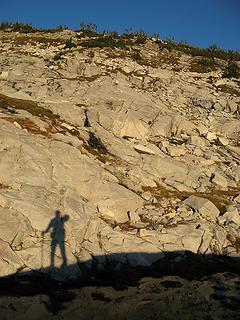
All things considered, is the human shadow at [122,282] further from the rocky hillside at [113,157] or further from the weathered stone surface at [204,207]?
the weathered stone surface at [204,207]

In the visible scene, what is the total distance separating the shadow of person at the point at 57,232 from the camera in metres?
19.7

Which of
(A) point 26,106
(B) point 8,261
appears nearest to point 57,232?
(B) point 8,261

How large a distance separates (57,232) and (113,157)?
987cm

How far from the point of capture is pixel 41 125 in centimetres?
2897

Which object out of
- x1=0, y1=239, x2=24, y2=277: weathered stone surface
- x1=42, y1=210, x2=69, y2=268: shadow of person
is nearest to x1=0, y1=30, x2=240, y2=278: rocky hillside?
x1=0, y1=239, x2=24, y2=277: weathered stone surface

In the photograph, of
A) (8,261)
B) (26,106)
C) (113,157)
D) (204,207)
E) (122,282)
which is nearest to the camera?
(8,261)

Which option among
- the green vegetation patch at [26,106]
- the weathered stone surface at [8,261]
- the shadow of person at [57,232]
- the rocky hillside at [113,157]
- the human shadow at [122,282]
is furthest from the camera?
the green vegetation patch at [26,106]

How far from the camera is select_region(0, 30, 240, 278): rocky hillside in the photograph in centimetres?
2117

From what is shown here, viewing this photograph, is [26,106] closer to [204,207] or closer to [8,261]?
[204,207]

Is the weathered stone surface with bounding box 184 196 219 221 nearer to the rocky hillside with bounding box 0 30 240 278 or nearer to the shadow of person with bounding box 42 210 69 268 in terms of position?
the rocky hillside with bounding box 0 30 240 278

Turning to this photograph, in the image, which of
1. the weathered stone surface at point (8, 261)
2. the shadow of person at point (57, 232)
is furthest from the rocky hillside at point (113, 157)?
the shadow of person at point (57, 232)

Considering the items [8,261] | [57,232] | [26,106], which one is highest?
[26,106]

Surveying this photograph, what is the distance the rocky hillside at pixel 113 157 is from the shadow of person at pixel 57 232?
0.18 metres

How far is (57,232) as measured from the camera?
20797 millimetres
